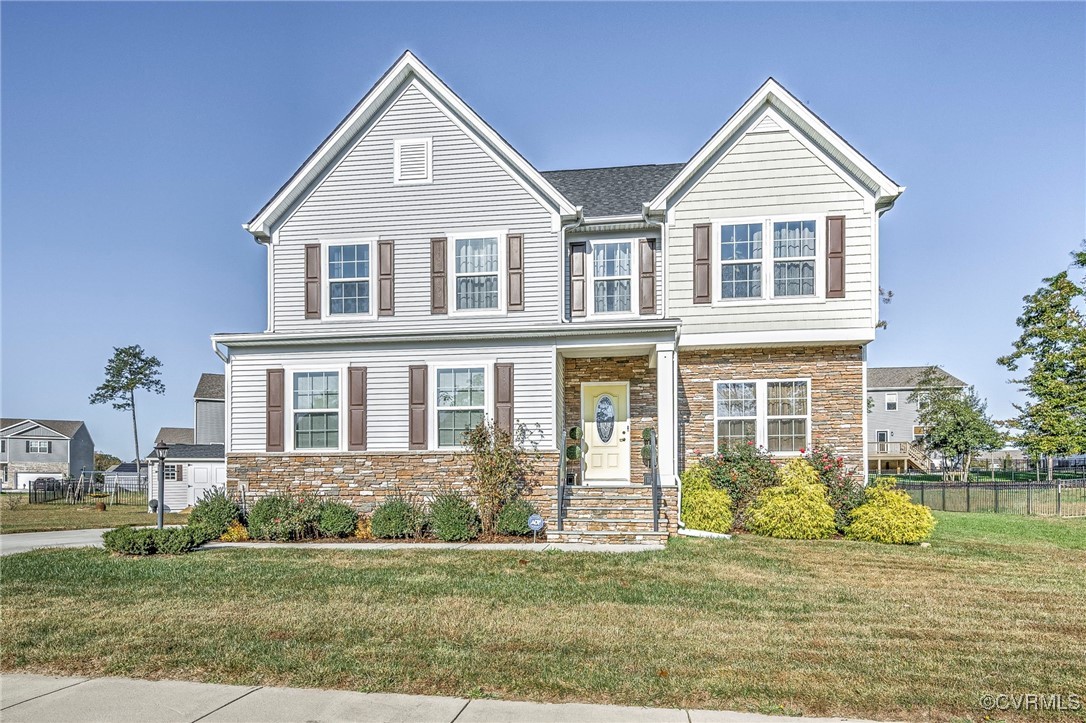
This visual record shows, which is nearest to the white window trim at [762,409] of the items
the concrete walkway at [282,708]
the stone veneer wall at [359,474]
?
the stone veneer wall at [359,474]

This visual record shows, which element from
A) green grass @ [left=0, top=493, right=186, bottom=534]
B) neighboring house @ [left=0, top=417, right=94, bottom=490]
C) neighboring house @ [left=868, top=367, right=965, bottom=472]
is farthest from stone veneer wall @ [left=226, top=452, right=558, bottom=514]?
neighboring house @ [left=0, top=417, right=94, bottom=490]

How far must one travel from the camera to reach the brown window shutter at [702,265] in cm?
1561

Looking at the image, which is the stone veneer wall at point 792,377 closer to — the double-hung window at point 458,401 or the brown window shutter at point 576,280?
the brown window shutter at point 576,280

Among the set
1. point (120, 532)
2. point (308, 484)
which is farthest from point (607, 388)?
point (120, 532)

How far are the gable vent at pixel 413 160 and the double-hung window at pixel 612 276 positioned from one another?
408cm

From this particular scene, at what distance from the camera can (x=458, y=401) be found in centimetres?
1504

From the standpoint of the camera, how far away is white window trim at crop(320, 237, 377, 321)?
16016mm

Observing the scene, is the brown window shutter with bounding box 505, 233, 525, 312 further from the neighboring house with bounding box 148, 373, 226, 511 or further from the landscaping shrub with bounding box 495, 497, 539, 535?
the neighboring house with bounding box 148, 373, 226, 511

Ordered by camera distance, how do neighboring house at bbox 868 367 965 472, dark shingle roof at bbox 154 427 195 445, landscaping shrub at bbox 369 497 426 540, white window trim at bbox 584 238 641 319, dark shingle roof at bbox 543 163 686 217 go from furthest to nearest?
dark shingle roof at bbox 154 427 195 445
neighboring house at bbox 868 367 965 472
dark shingle roof at bbox 543 163 686 217
white window trim at bbox 584 238 641 319
landscaping shrub at bbox 369 497 426 540

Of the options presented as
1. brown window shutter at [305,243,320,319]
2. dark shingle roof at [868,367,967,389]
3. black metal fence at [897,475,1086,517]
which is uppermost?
brown window shutter at [305,243,320,319]

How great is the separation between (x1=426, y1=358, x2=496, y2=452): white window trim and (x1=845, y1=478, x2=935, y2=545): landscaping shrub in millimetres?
7270

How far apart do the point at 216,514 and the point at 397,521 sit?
12.2 ft

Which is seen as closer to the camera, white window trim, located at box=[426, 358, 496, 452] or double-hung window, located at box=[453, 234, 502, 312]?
white window trim, located at box=[426, 358, 496, 452]

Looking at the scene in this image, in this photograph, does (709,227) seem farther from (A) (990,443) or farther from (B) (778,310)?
(A) (990,443)
